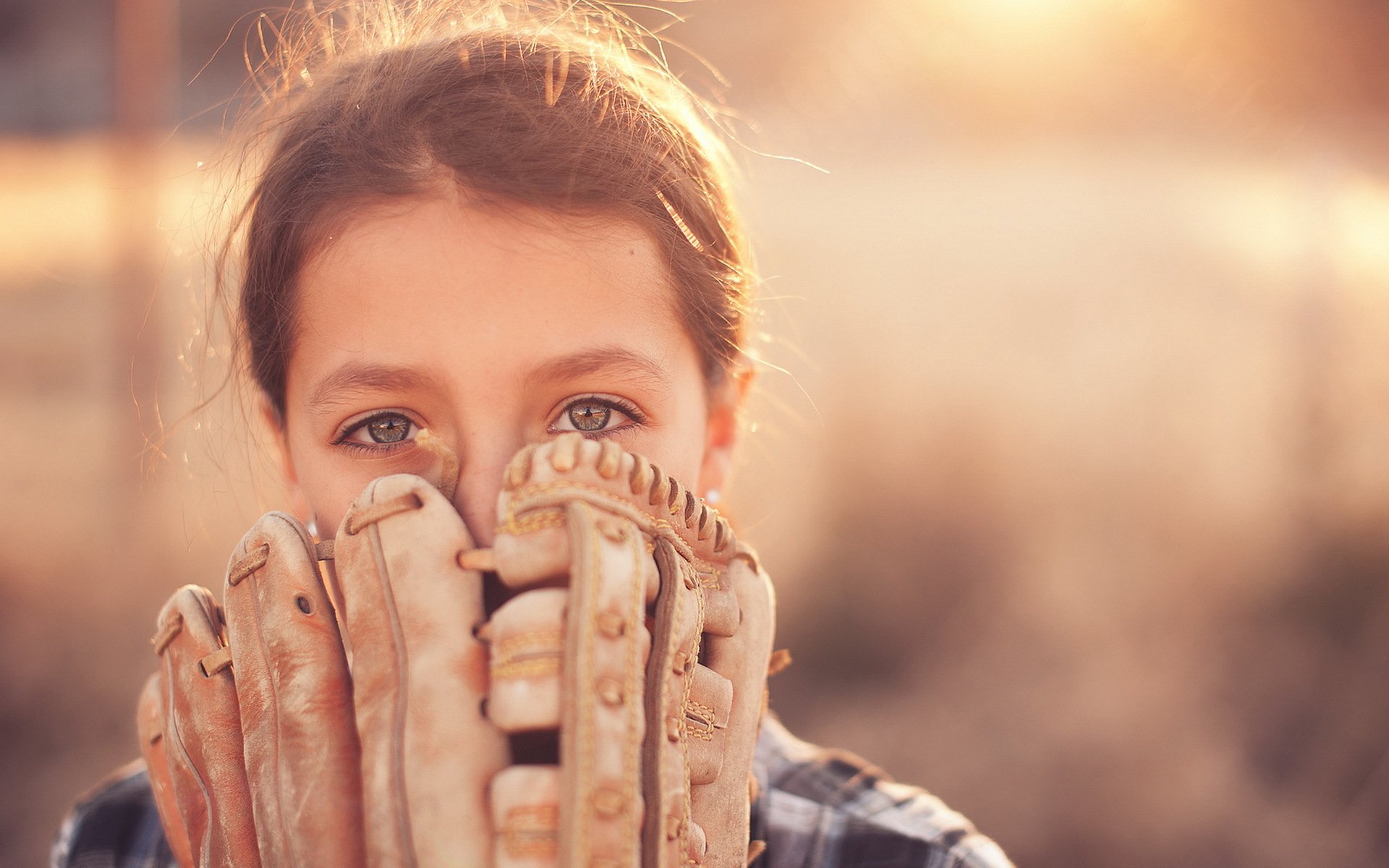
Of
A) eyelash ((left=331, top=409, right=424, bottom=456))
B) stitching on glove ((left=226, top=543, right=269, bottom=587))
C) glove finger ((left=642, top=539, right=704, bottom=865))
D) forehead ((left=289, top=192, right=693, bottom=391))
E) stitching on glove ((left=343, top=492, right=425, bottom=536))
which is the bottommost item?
glove finger ((left=642, top=539, right=704, bottom=865))

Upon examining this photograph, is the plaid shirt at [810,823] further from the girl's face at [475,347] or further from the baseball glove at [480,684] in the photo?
the girl's face at [475,347]

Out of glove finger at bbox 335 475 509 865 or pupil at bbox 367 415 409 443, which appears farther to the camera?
pupil at bbox 367 415 409 443

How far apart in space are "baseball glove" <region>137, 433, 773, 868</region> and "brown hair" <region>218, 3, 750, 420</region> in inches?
17.1

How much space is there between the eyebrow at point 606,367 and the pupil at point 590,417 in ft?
0.20

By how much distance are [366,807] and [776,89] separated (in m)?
7.32

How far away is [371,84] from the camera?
162 centimetres

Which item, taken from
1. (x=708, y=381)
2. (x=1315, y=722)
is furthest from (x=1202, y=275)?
(x=708, y=381)

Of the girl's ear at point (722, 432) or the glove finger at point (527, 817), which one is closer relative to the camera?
the glove finger at point (527, 817)

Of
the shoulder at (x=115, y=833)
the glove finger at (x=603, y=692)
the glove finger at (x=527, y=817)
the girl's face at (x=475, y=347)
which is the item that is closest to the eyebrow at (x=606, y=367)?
the girl's face at (x=475, y=347)

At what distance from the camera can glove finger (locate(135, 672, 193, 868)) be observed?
1412 mm

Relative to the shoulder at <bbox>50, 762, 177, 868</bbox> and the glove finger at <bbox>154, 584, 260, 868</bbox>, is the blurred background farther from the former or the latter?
the shoulder at <bbox>50, 762, 177, 868</bbox>

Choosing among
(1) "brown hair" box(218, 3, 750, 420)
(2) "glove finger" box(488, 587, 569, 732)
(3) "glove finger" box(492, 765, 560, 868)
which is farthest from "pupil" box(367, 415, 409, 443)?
(3) "glove finger" box(492, 765, 560, 868)

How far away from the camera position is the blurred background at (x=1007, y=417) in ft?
11.3

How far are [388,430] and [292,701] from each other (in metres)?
0.40
